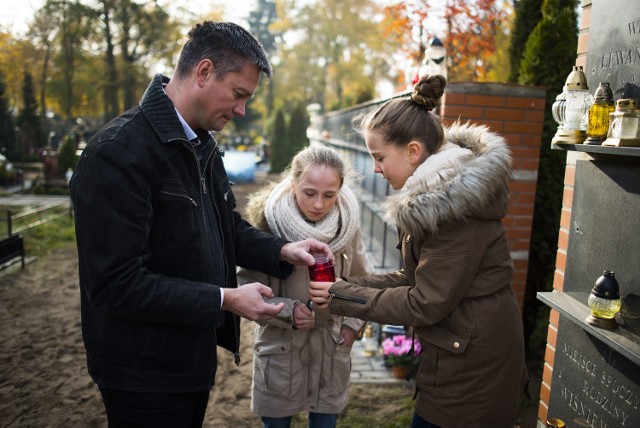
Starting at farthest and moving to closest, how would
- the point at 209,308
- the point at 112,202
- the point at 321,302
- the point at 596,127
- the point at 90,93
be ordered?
the point at 90,93 → the point at 321,302 → the point at 596,127 → the point at 209,308 → the point at 112,202

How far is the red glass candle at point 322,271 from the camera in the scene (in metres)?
2.15

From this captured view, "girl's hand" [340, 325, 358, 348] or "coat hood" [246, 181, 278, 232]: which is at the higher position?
"coat hood" [246, 181, 278, 232]

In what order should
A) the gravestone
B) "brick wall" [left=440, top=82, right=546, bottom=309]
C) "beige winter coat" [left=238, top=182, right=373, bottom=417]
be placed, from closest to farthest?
the gravestone → "beige winter coat" [left=238, top=182, right=373, bottom=417] → "brick wall" [left=440, top=82, right=546, bottom=309]

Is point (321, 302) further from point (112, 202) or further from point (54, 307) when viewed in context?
point (54, 307)

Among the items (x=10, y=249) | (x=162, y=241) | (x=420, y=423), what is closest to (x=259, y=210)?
(x=162, y=241)

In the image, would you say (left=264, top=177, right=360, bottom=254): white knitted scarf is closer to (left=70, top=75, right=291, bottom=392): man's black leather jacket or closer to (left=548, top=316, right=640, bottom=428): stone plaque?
(left=70, top=75, right=291, bottom=392): man's black leather jacket

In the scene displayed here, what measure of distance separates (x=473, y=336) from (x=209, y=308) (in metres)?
1.01

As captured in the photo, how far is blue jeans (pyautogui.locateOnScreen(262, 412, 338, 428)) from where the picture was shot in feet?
8.03

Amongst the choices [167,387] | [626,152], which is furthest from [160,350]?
[626,152]

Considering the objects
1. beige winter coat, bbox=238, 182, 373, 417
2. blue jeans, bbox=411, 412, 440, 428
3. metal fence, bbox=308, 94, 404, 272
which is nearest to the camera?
blue jeans, bbox=411, 412, 440, 428

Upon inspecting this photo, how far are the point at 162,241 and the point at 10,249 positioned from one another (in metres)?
6.56

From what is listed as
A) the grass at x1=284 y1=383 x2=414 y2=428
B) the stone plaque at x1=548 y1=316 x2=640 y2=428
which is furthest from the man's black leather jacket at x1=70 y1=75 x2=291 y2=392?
the grass at x1=284 y1=383 x2=414 y2=428

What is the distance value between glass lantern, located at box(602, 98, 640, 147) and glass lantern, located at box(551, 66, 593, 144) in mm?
236

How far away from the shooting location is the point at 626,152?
163 cm
